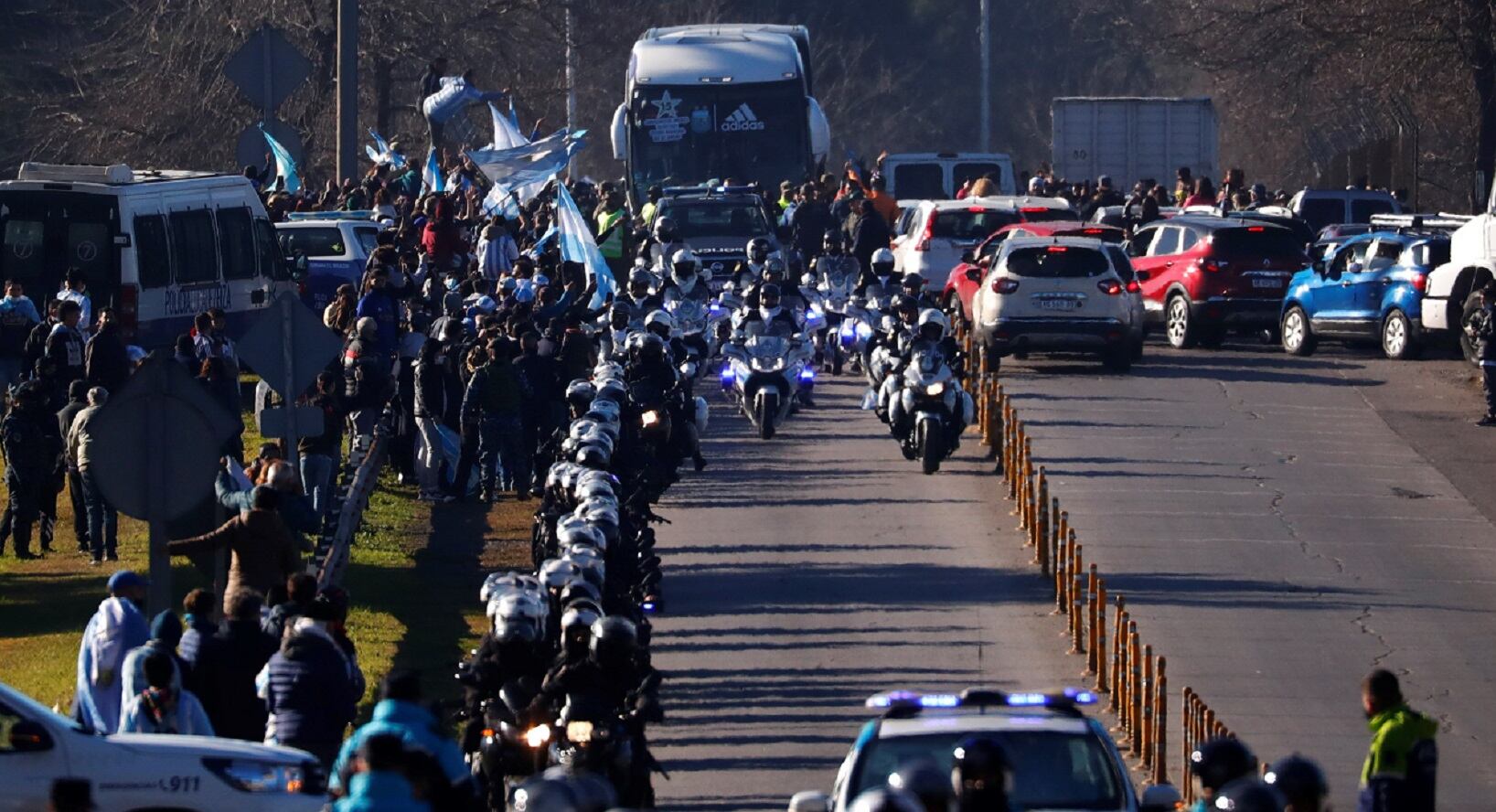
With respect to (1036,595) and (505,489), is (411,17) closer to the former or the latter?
(505,489)

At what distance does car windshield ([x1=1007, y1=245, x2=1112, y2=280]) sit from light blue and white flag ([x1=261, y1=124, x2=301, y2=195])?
7876 millimetres

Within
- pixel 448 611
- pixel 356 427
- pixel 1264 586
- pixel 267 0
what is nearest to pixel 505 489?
pixel 356 427

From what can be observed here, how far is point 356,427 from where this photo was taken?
72.5 feet

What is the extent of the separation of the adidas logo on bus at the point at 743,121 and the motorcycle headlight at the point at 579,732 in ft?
102

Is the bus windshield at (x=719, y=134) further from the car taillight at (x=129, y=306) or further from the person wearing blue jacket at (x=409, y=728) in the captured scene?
the person wearing blue jacket at (x=409, y=728)

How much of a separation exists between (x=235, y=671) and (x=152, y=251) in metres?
14.1

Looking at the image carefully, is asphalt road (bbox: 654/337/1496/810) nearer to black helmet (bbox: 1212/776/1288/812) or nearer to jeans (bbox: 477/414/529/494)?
jeans (bbox: 477/414/529/494)

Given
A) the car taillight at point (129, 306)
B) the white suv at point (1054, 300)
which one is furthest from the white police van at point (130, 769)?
the white suv at point (1054, 300)

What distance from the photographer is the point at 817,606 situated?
18.6 metres

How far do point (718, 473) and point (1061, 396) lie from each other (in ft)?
18.3

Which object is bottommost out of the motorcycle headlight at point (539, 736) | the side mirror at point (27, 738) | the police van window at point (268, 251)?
the motorcycle headlight at point (539, 736)

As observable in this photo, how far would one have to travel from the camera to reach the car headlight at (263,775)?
10.8 metres

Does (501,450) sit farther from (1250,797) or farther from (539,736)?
(1250,797)

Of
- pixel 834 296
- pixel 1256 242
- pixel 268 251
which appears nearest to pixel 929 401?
pixel 834 296
